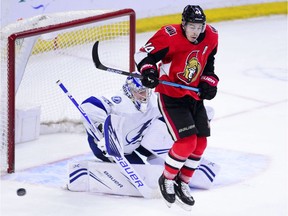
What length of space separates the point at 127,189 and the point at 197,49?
1.07 m

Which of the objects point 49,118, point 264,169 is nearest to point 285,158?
point 264,169

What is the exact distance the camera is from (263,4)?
9.37 metres

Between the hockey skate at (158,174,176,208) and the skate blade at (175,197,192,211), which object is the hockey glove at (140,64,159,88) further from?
the skate blade at (175,197,192,211)

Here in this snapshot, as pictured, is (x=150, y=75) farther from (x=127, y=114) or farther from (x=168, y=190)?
(x=127, y=114)

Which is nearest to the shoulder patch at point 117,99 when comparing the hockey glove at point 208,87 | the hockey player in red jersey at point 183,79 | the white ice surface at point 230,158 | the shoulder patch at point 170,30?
the white ice surface at point 230,158

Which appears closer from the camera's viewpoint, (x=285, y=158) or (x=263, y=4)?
(x=285, y=158)

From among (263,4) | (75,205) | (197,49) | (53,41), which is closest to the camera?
(197,49)

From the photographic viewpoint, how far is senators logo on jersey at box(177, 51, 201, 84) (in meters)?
4.34

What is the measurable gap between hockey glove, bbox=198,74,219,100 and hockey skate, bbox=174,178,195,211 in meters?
0.46

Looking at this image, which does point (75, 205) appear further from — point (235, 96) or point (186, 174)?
point (235, 96)

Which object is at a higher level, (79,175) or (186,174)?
(186,174)

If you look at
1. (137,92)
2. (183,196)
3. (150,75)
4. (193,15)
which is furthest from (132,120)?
(193,15)

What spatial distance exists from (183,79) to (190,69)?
0.06 m

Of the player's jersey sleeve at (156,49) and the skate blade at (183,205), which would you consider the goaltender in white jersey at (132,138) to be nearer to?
the skate blade at (183,205)
